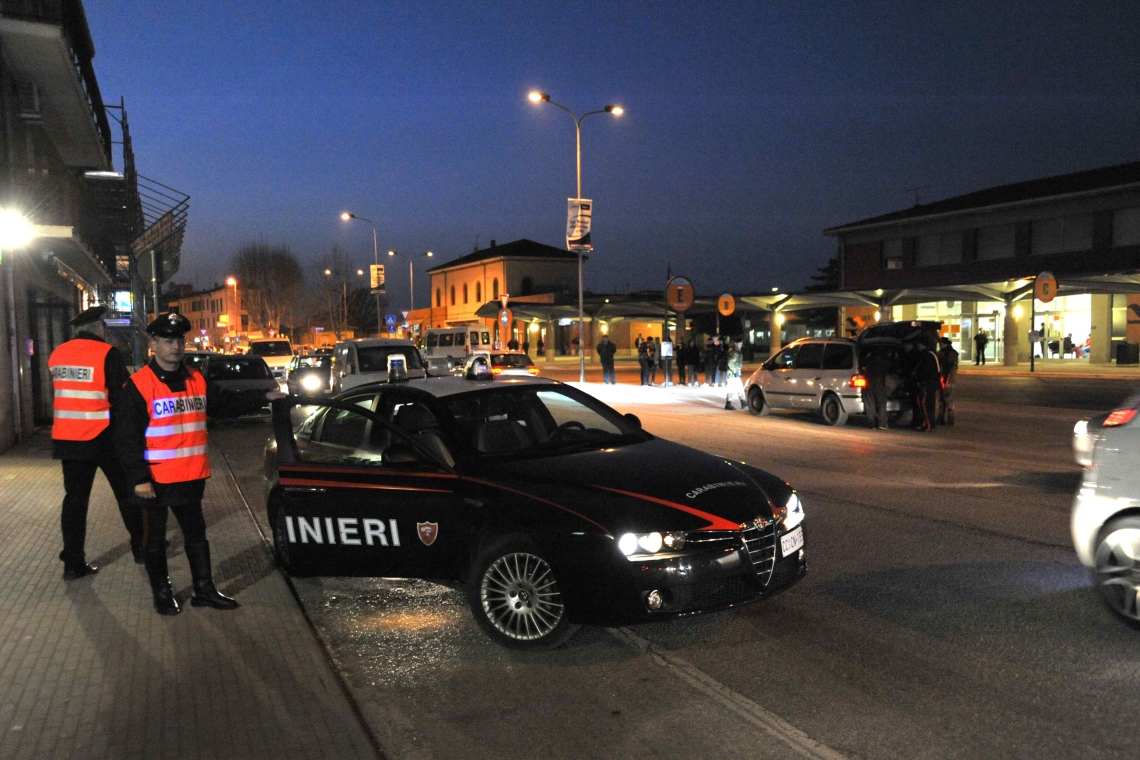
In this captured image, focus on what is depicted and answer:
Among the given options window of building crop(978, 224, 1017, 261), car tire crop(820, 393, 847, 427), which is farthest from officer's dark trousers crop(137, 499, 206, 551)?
window of building crop(978, 224, 1017, 261)

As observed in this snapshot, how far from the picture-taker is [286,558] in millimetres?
6043

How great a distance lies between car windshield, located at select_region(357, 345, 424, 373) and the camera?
1859cm

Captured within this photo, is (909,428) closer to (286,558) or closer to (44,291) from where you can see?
(286,558)

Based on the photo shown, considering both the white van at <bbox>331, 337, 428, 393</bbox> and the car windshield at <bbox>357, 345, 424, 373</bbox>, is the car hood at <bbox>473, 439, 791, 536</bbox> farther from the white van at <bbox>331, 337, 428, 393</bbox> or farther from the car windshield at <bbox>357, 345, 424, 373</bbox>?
the car windshield at <bbox>357, 345, 424, 373</bbox>

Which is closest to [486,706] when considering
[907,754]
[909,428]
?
[907,754]

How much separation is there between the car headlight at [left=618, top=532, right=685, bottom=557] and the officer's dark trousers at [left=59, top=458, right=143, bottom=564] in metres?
3.82

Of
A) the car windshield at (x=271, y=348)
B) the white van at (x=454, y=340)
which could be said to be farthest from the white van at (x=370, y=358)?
the car windshield at (x=271, y=348)

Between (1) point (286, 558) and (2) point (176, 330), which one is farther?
(1) point (286, 558)

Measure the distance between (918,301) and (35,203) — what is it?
36392 millimetres

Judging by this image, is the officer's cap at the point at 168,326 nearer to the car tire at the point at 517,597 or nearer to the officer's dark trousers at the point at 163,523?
the officer's dark trousers at the point at 163,523

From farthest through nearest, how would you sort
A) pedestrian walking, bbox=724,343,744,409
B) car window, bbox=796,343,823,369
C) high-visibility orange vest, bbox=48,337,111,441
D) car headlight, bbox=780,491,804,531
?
1. pedestrian walking, bbox=724,343,744,409
2. car window, bbox=796,343,823,369
3. high-visibility orange vest, bbox=48,337,111,441
4. car headlight, bbox=780,491,804,531

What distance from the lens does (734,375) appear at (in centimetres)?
2411

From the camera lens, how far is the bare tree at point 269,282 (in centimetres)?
7650

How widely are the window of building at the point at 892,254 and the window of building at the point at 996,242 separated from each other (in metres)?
4.40
